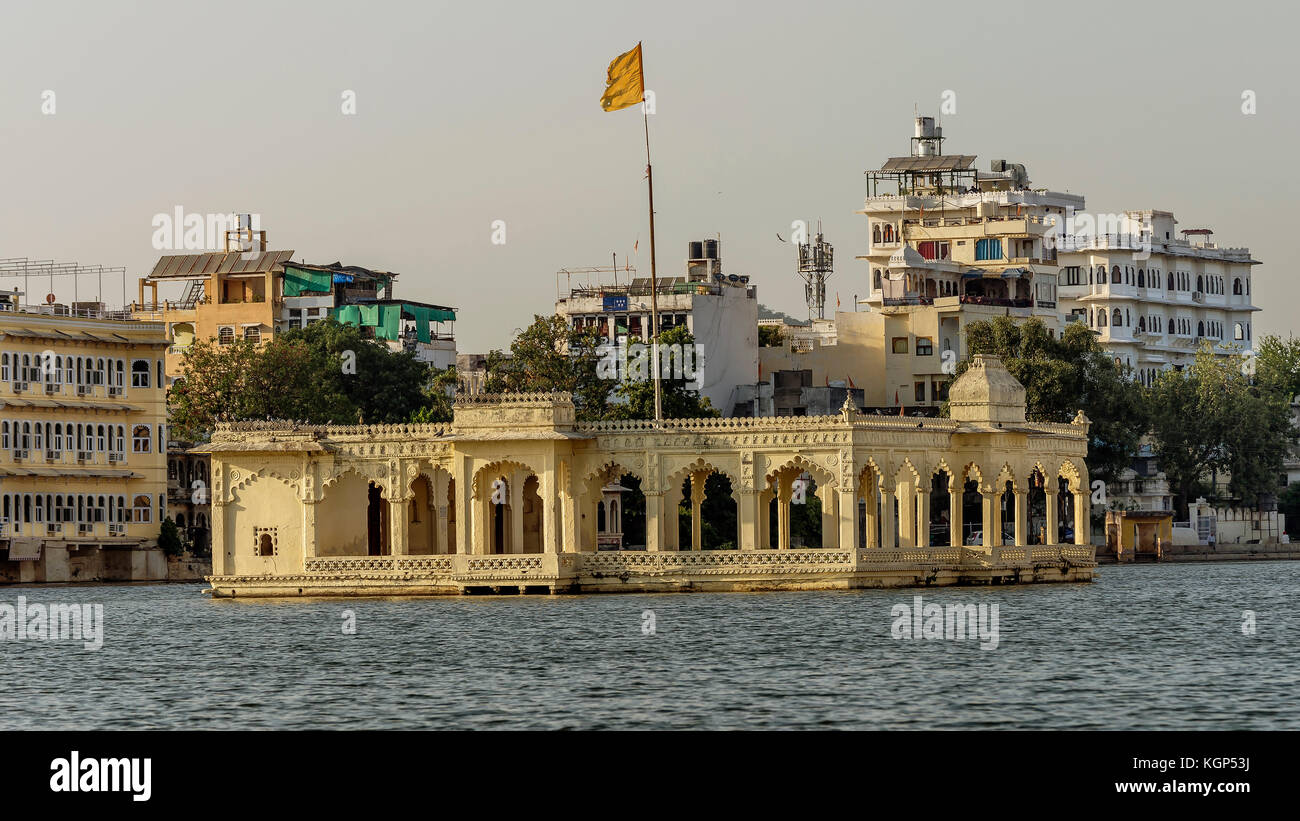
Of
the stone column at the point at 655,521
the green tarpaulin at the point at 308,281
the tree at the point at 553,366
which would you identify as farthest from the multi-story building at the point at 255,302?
the stone column at the point at 655,521

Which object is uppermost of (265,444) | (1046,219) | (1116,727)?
(1046,219)

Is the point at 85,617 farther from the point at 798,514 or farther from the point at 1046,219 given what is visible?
the point at 1046,219

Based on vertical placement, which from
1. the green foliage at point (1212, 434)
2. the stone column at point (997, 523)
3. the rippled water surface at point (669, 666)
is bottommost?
the rippled water surface at point (669, 666)

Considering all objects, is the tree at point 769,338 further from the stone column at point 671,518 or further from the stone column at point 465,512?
the stone column at point 465,512

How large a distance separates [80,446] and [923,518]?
31.2 m

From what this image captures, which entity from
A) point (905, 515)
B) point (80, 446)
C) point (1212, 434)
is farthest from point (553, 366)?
point (1212, 434)

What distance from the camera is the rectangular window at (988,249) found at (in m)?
112

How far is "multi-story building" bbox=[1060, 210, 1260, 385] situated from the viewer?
11775cm

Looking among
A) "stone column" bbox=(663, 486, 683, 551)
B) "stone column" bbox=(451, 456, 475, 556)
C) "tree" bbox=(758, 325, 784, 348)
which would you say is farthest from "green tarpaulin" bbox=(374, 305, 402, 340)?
"stone column" bbox=(663, 486, 683, 551)

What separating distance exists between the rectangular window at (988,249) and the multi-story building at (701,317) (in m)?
13.7

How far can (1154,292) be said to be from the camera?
392ft
